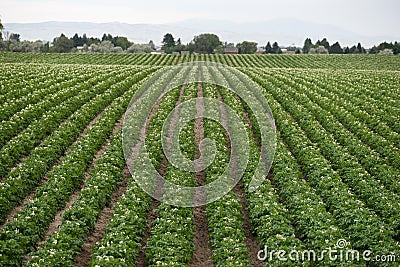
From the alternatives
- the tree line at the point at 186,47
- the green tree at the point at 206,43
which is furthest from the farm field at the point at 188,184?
the green tree at the point at 206,43

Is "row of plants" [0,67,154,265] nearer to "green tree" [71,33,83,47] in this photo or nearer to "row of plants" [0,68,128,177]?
"row of plants" [0,68,128,177]

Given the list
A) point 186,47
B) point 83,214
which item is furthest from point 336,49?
point 83,214

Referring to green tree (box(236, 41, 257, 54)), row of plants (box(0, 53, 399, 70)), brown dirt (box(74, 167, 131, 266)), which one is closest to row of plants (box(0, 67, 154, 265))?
brown dirt (box(74, 167, 131, 266))

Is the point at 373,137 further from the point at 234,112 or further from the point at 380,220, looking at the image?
the point at 380,220

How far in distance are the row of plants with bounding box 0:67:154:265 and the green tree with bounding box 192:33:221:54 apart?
11720 cm

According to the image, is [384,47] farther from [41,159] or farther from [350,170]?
[41,159]

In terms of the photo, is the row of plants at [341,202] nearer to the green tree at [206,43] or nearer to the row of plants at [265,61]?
the row of plants at [265,61]

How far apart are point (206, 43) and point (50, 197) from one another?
127525 mm

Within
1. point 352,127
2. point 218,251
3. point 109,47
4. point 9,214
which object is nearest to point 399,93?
point 352,127

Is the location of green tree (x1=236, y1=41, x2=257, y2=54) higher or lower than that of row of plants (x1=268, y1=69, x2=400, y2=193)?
higher
